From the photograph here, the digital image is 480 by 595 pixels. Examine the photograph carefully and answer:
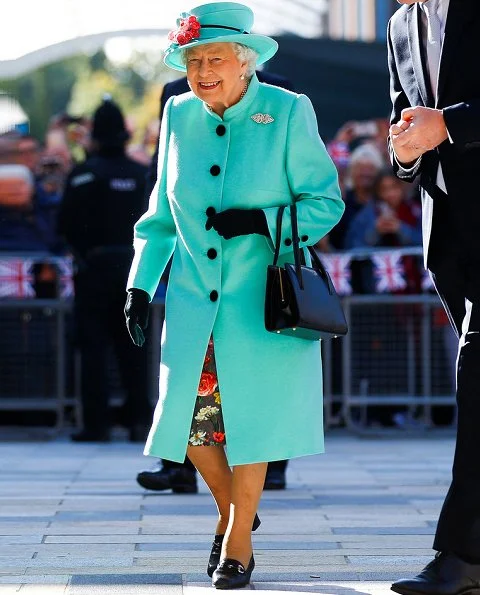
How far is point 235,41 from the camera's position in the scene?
5.14m

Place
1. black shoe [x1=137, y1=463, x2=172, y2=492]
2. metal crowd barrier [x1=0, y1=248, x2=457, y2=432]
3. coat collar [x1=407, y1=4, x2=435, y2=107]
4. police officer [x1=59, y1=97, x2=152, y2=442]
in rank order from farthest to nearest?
metal crowd barrier [x1=0, y1=248, x2=457, y2=432]
police officer [x1=59, y1=97, x2=152, y2=442]
black shoe [x1=137, y1=463, x2=172, y2=492]
coat collar [x1=407, y1=4, x2=435, y2=107]

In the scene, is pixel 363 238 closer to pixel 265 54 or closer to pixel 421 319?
pixel 421 319

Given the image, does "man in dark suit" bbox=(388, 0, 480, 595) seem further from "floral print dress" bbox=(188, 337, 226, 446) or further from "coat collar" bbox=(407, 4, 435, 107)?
"floral print dress" bbox=(188, 337, 226, 446)

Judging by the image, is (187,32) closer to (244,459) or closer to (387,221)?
(244,459)

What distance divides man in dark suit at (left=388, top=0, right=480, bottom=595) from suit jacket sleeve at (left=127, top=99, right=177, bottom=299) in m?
0.83

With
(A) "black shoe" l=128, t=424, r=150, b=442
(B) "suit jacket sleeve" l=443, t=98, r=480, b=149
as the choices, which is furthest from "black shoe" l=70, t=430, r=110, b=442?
(B) "suit jacket sleeve" l=443, t=98, r=480, b=149

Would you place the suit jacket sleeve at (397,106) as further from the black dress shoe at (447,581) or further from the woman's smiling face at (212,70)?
the black dress shoe at (447,581)

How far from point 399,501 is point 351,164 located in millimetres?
5107

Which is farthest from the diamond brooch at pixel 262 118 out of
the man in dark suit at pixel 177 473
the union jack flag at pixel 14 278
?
the union jack flag at pixel 14 278

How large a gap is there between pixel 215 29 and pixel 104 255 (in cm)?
597

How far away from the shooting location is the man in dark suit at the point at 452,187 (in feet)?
15.4

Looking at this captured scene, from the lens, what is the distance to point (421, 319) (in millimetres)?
11594

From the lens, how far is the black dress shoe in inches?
183

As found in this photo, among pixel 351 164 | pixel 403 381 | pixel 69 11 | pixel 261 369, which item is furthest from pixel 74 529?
pixel 69 11
